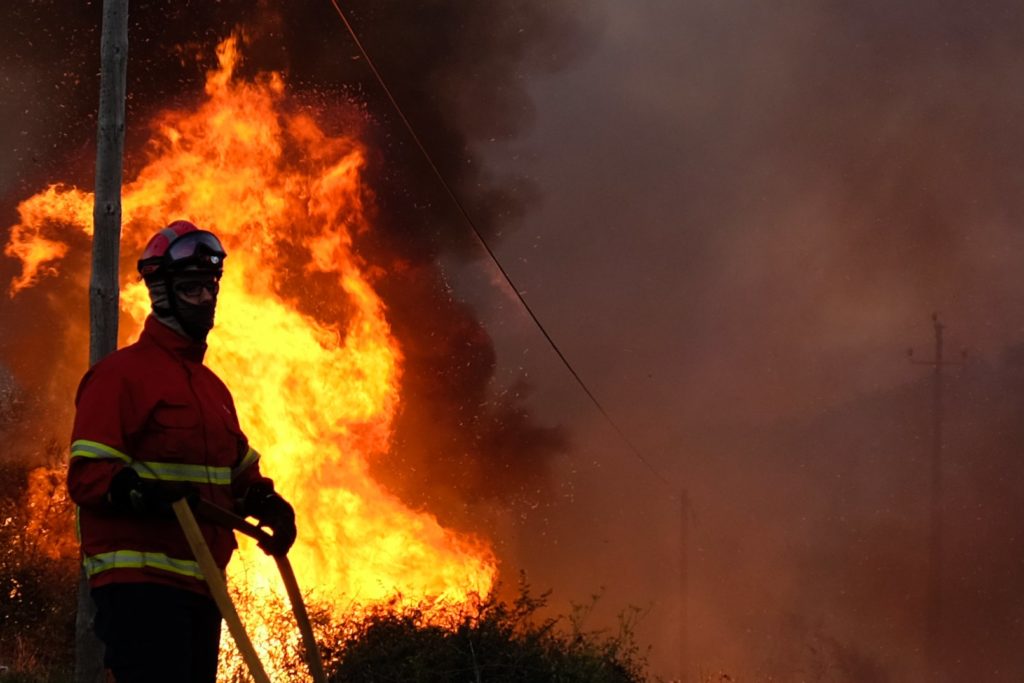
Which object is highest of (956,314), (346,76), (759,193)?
(759,193)

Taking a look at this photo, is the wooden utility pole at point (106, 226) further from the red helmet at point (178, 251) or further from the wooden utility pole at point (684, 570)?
the wooden utility pole at point (684, 570)

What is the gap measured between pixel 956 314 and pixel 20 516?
2476 cm

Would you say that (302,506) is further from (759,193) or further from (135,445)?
(759,193)

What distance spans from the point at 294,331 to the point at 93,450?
7833 millimetres

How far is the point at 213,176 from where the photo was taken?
11758 mm

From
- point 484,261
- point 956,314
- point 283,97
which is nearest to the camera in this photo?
point 283,97

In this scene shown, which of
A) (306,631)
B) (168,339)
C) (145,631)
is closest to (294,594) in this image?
(306,631)

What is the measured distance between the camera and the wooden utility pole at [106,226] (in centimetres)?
685

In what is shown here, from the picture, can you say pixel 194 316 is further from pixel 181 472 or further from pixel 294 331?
pixel 294 331

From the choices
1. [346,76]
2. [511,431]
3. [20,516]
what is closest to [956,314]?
[511,431]

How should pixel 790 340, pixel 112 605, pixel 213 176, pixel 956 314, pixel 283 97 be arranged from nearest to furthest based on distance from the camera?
1. pixel 112 605
2. pixel 213 176
3. pixel 283 97
4. pixel 956 314
5. pixel 790 340

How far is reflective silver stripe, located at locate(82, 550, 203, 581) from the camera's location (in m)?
3.77

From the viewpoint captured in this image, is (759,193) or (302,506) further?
(759,193)

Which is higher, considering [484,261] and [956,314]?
[956,314]
